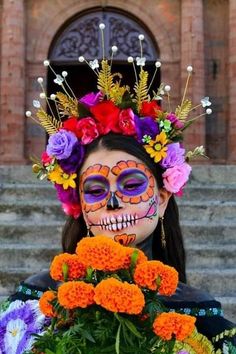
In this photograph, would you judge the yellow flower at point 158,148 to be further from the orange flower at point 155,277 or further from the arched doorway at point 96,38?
the arched doorway at point 96,38

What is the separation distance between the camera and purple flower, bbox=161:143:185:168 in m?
2.77

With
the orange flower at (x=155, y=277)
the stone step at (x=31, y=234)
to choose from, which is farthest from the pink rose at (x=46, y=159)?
the stone step at (x=31, y=234)

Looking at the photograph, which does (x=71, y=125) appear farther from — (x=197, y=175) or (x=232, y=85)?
(x=232, y=85)

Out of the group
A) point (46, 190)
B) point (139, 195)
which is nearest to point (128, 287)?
point (139, 195)

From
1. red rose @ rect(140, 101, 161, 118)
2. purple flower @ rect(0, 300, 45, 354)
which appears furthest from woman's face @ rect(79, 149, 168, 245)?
purple flower @ rect(0, 300, 45, 354)

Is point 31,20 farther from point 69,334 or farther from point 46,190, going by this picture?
point 69,334

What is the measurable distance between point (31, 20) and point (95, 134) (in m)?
13.8

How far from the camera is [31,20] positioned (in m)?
15.9

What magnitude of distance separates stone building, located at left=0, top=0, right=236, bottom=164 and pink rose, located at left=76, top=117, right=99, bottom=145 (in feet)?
41.6

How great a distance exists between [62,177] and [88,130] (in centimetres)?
23

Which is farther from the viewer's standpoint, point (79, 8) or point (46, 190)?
point (79, 8)

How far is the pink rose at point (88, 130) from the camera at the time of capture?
273 cm

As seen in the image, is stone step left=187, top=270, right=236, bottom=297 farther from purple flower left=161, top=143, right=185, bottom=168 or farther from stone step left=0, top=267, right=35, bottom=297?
purple flower left=161, top=143, right=185, bottom=168

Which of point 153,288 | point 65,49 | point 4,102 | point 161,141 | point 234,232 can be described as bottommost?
point 234,232
